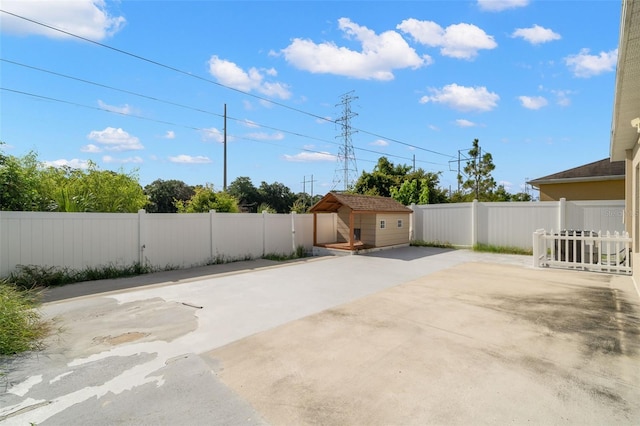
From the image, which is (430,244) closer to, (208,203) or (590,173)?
(590,173)

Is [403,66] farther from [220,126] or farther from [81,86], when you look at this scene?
[220,126]

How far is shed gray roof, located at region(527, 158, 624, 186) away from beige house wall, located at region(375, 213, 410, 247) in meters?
8.22

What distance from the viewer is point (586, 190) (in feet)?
50.7

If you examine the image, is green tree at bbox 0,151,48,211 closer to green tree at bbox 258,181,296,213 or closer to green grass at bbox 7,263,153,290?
green grass at bbox 7,263,153,290

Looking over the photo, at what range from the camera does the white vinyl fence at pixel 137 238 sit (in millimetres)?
6738

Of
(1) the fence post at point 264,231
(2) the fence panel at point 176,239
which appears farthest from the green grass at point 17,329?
(1) the fence post at point 264,231

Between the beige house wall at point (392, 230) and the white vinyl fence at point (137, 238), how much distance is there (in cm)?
Answer: 349

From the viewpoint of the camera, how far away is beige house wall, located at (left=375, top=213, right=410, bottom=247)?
42.3 feet

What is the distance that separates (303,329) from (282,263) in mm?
6099

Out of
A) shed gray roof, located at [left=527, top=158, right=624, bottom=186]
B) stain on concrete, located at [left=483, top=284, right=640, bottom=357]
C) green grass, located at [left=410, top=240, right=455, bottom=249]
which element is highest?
shed gray roof, located at [left=527, top=158, right=624, bottom=186]

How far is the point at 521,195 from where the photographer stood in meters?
35.8

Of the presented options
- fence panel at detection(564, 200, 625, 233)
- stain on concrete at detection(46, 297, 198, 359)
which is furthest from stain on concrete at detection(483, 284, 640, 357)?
fence panel at detection(564, 200, 625, 233)

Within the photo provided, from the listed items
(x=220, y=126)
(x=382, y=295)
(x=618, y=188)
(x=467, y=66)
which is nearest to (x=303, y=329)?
(x=382, y=295)

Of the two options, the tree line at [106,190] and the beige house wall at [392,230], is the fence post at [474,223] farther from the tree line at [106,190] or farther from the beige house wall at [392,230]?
the tree line at [106,190]
